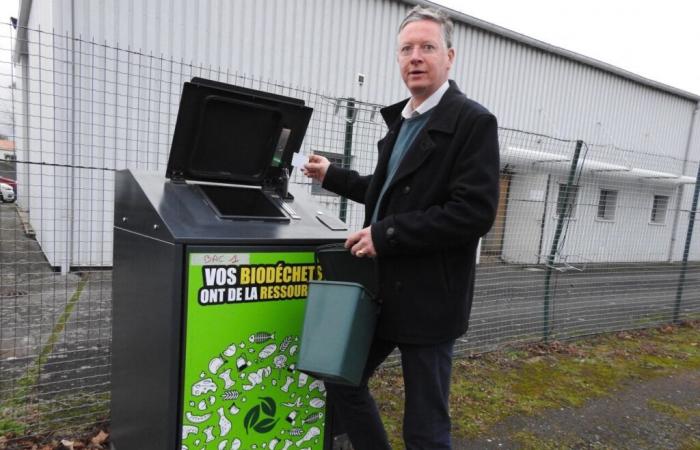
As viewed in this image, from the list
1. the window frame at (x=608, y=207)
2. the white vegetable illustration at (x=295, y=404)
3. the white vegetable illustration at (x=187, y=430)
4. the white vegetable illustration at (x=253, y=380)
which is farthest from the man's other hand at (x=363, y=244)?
the window frame at (x=608, y=207)

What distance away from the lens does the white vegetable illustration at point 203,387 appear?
63.8 inches

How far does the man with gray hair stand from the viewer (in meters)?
1.47

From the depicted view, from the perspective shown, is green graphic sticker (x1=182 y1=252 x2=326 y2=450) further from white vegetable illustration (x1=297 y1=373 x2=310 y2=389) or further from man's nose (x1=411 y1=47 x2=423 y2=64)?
man's nose (x1=411 y1=47 x2=423 y2=64)

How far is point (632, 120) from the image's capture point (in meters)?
11.8

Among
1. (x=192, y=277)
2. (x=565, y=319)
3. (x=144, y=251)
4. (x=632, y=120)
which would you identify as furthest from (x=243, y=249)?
(x=632, y=120)

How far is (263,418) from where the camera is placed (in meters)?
1.80

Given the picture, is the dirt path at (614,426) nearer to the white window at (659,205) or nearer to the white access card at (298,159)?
the white access card at (298,159)

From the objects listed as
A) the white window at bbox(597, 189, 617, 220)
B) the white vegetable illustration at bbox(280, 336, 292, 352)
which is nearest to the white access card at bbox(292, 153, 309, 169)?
the white vegetable illustration at bbox(280, 336, 292, 352)

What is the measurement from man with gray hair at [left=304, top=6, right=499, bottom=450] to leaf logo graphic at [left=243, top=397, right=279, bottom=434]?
0.53m

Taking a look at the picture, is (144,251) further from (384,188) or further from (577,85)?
(577,85)

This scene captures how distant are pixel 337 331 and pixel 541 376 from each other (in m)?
3.02

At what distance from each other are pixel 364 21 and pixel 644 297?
6.05 metres

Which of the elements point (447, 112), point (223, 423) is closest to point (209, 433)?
point (223, 423)

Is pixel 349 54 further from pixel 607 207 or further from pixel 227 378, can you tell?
pixel 227 378
